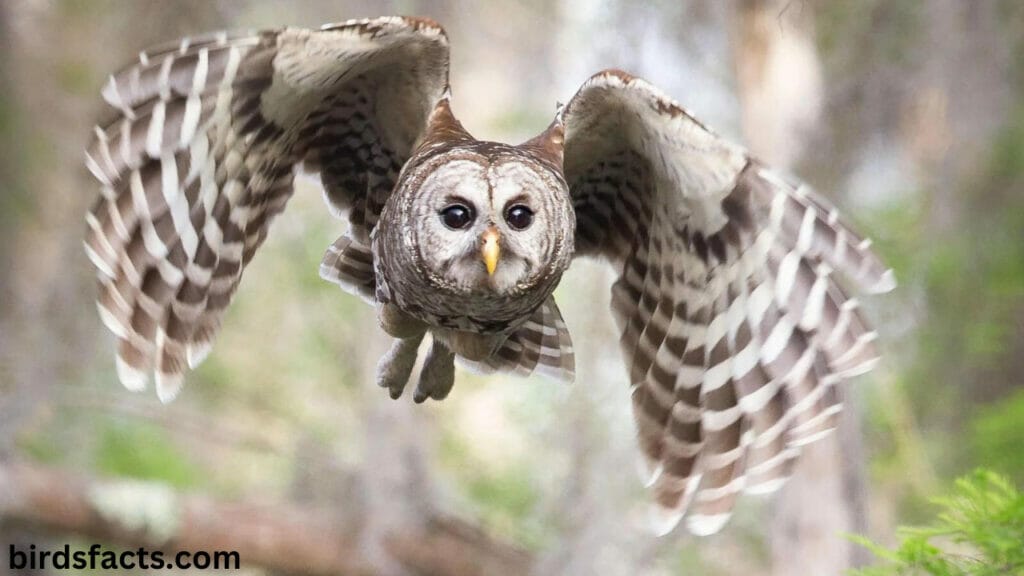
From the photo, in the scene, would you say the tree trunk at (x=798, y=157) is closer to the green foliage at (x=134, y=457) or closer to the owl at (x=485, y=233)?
the owl at (x=485, y=233)

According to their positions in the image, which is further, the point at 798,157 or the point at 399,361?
the point at 798,157

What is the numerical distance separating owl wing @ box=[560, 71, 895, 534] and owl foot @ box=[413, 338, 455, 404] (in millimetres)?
656

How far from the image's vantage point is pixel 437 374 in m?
4.58

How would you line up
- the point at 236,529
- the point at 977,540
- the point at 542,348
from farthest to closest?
the point at 236,529 < the point at 542,348 < the point at 977,540

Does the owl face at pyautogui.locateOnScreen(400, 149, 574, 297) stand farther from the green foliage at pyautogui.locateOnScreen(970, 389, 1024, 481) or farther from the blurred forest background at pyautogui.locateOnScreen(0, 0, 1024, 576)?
the green foliage at pyautogui.locateOnScreen(970, 389, 1024, 481)

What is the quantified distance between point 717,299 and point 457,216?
3.39 feet

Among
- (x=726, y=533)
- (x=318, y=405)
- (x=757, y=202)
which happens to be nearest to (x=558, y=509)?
(x=726, y=533)

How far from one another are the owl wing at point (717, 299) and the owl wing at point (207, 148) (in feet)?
2.30

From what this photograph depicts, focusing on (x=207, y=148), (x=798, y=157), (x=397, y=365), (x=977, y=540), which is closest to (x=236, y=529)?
(x=397, y=365)

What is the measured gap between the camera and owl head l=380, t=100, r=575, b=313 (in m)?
3.82

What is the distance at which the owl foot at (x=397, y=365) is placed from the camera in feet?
15.2

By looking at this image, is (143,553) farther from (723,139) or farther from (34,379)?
(723,139)

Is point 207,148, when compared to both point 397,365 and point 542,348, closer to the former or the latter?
point 397,365

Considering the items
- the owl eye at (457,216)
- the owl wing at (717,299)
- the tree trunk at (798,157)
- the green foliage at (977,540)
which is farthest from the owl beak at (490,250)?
the tree trunk at (798,157)
